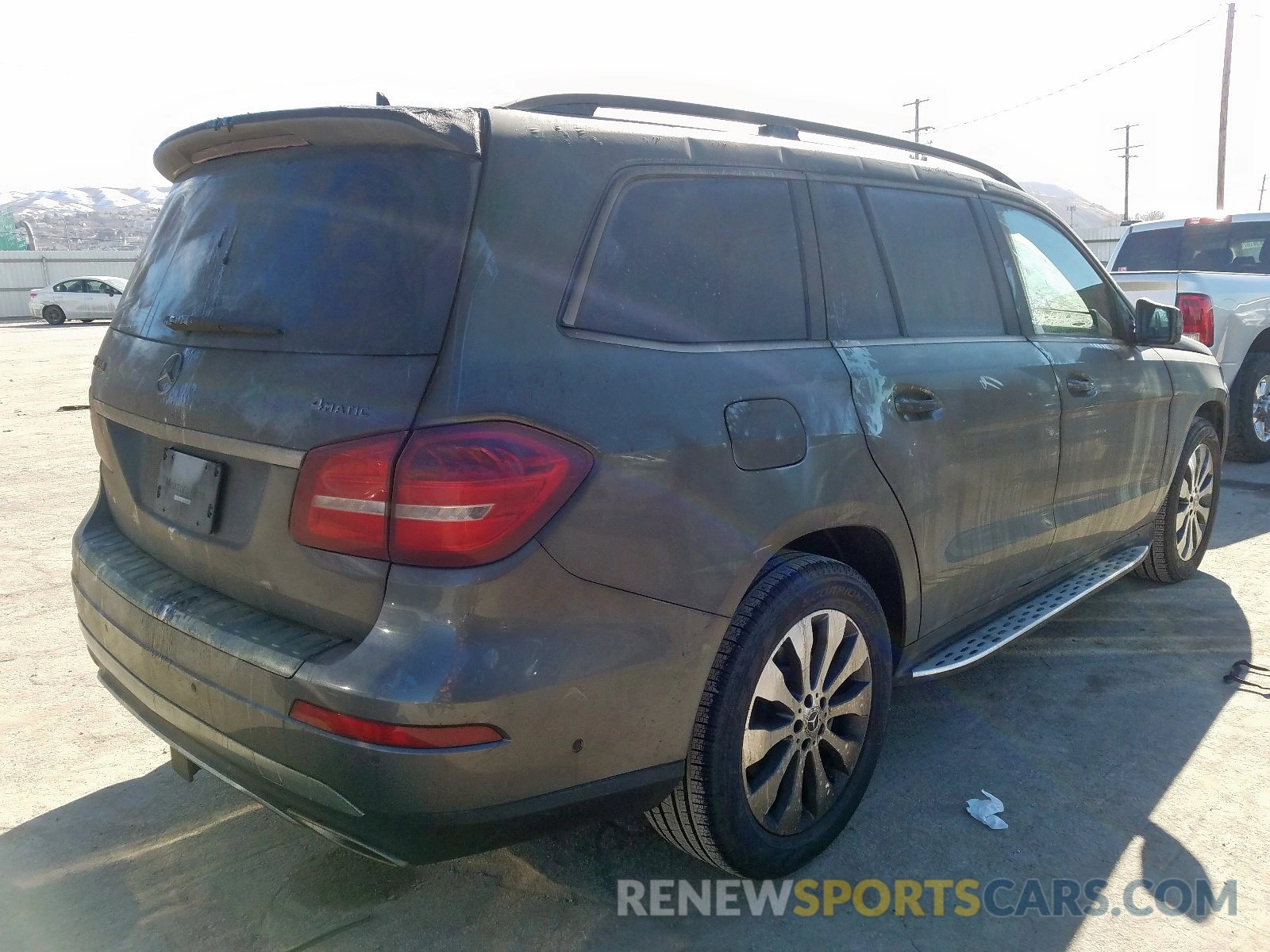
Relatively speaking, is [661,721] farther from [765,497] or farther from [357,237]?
[357,237]

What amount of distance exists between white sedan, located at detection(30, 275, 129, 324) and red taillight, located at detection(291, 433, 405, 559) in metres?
35.3

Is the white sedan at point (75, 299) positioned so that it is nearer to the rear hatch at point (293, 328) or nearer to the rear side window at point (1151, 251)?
the rear side window at point (1151, 251)

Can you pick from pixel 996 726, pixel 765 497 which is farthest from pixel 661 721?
pixel 996 726

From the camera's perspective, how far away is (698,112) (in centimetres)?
267

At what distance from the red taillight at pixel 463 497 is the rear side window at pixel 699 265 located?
14.1 inches

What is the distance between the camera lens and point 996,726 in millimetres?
3498

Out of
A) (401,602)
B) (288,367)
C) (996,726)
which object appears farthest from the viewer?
(996,726)

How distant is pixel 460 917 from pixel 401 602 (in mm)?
1002

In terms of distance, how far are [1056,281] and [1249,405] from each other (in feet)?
17.5

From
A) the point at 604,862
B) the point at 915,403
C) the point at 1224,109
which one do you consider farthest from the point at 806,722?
the point at 1224,109

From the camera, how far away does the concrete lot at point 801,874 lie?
7.96 feet

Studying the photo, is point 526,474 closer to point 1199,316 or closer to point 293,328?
point 293,328

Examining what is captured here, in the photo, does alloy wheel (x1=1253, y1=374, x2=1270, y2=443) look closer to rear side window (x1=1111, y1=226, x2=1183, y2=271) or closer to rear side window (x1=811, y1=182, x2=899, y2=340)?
rear side window (x1=1111, y1=226, x2=1183, y2=271)

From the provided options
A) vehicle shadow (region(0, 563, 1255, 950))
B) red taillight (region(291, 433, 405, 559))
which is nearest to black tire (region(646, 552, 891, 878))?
vehicle shadow (region(0, 563, 1255, 950))
